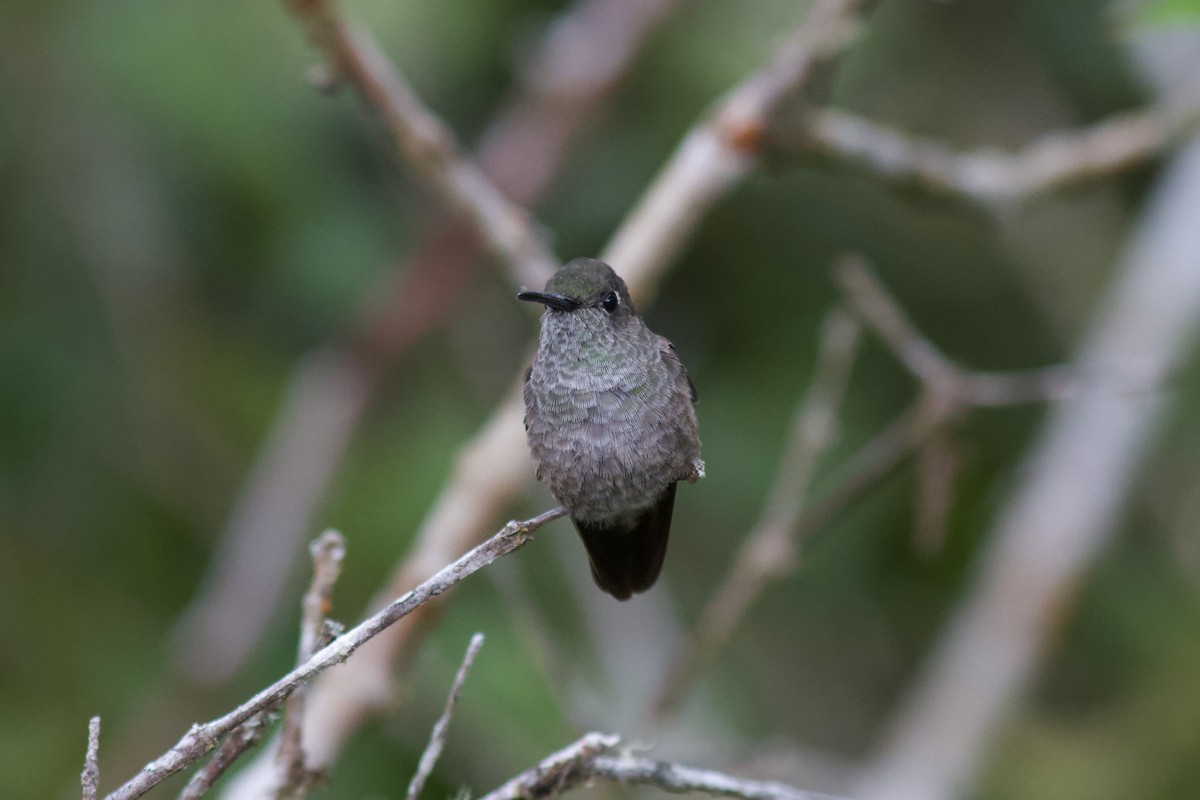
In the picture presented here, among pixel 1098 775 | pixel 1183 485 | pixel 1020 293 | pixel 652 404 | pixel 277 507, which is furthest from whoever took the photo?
pixel 1020 293

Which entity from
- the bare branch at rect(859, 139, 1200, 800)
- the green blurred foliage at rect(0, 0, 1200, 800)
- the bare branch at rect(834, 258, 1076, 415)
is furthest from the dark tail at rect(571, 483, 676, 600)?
the bare branch at rect(859, 139, 1200, 800)

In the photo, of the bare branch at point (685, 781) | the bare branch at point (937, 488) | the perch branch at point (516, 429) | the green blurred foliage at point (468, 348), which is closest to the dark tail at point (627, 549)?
the bare branch at point (685, 781)

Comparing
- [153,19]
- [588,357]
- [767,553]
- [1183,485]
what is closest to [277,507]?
[153,19]

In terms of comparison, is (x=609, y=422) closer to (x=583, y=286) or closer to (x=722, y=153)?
(x=583, y=286)

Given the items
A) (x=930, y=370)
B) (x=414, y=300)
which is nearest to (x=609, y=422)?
(x=930, y=370)

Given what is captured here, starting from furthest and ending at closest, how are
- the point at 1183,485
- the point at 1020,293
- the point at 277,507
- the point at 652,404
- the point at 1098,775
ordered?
1. the point at 1020,293
2. the point at 1183,485
3. the point at 1098,775
4. the point at 277,507
5. the point at 652,404

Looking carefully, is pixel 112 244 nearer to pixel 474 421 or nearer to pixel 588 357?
pixel 474 421
